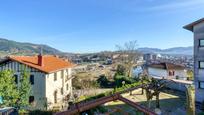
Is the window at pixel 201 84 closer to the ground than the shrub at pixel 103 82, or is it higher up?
higher up

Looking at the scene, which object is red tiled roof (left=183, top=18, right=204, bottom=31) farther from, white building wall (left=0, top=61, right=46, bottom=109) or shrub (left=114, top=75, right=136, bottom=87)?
shrub (left=114, top=75, right=136, bottom=87)

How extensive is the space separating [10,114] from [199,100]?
22373mm

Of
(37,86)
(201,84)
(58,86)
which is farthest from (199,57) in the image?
(58,86)

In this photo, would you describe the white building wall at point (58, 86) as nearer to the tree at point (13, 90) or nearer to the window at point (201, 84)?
the tree at point (13, 90)

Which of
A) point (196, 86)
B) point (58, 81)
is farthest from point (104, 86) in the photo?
point (196, 86)

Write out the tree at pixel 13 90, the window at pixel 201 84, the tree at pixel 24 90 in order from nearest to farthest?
the tree at pixel 13 90 → the tree at pixel 24 90 → the window at pixel 201 84

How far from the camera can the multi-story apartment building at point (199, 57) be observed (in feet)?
109

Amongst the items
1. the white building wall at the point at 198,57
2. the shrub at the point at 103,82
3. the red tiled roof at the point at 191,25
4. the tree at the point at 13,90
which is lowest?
the shrub at the point at 103,82

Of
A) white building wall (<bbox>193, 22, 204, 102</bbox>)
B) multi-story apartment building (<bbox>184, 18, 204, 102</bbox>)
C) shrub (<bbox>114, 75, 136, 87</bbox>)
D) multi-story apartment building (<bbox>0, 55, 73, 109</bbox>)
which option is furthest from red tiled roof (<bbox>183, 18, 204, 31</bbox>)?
shrub (<bbox>114, 75, 136, 87</bbox>)

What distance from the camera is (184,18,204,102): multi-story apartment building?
33.1 metres

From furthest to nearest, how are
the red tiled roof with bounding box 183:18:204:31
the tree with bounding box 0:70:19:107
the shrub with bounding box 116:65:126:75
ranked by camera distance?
the shrub with bounding box 116:65:126:75 < the red tiled roof with bounding box 183:18:204:31 < the tree with bounding box 0:70:19:107

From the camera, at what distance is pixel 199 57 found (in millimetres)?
33469

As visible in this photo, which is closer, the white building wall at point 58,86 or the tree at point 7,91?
the tree at point 7,91

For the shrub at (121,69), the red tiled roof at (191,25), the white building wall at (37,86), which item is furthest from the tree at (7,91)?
the shrub at (121,69)
